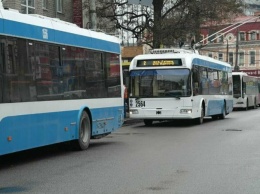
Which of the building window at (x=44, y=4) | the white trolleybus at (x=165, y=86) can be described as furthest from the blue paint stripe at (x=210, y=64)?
the building window at (x=44, y=4)

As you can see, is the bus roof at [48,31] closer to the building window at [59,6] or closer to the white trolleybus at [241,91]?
the building window at [59,6]

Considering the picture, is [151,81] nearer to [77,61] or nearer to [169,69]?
[169,69]

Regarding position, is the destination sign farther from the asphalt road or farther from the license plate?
the asphalt road

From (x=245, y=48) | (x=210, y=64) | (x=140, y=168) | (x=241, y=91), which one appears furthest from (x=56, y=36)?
(x=245, y=48)

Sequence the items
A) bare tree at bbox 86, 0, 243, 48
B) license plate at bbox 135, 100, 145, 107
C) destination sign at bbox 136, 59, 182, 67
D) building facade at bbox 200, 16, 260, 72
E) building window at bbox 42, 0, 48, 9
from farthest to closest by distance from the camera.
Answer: building facade at bbox 200, 16, 260, 72 < bare tree at bbox 86, 0, 243, 48 < building window at bbox 42, 0, 48, 9 < license plate at bbox 135, 100, 145, 107 < destination sign at bbox 136, 59, 182, 67

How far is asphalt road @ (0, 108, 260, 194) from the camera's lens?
789 centimetres

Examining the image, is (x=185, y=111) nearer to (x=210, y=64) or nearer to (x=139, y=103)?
(x=139, y=103)

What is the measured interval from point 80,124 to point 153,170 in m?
3.22

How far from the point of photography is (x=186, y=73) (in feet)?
68.7

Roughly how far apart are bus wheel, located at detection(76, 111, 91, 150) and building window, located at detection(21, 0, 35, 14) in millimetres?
13974

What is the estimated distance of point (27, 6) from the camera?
83.6ft

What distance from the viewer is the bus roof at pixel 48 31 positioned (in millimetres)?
9484

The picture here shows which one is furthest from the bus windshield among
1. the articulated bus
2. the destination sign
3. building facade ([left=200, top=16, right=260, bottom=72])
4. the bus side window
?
building facade ([left=200, top=16, right=260, bottom=72])

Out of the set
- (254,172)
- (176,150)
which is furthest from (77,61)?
(254,172)
